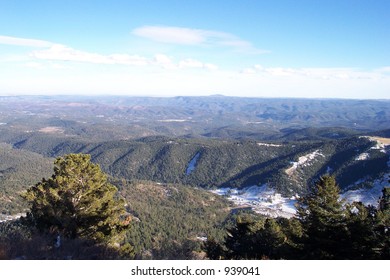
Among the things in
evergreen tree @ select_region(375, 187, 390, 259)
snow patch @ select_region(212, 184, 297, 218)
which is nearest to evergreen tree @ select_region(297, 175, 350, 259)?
evergreen tree @ select_region(375, 187, 390, 259)

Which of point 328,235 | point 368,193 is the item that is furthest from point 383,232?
point 368,193

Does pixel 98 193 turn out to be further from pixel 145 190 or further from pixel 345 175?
pixel 345 175

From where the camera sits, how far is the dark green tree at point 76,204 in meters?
23.3

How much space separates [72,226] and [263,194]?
15514 cm

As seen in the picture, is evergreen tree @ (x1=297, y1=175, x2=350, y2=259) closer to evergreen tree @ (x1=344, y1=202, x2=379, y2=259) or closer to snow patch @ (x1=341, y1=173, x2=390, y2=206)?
evergreen tree @ (x1=344, y1=202, x2=379, y2=259)

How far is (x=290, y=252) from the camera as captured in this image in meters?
18.5

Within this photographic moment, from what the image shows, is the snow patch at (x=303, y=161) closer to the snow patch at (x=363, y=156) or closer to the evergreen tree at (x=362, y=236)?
the snow patch at (x=363, y=156)

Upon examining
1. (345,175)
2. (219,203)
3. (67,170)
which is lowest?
(219,203)

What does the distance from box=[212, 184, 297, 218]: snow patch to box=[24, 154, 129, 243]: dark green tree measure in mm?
114616

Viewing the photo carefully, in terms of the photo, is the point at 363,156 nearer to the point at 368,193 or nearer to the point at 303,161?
the point at 303,161

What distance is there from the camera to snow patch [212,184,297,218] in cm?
14195

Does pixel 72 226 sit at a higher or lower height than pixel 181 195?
higher
